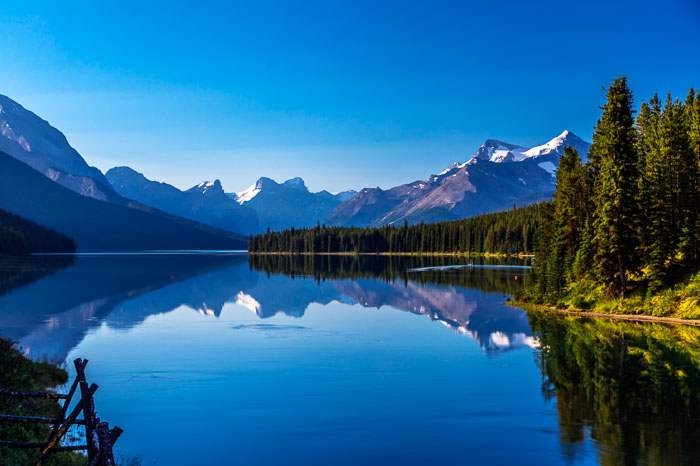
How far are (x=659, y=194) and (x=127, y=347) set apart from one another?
51.5 metres

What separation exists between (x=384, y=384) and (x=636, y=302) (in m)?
35.1

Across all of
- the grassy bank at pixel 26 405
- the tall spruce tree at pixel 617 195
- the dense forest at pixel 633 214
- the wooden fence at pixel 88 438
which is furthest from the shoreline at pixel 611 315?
the wooden fence at pixel 88 438

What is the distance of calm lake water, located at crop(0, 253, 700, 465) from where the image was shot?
1848 centimetres

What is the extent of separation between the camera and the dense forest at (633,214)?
51625 mm

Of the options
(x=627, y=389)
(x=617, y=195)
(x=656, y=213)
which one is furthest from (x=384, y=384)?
(x=656, y=213)

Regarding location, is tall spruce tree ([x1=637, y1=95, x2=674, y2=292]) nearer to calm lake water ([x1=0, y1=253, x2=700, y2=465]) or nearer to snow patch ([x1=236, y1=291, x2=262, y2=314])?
calm lake water ([x1=0, y1=253, x2=700, y2=465])

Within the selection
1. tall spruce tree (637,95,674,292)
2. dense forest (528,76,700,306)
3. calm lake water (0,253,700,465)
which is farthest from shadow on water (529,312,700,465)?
dense forest (528,76,700,306)

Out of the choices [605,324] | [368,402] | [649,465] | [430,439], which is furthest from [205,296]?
[649,465]

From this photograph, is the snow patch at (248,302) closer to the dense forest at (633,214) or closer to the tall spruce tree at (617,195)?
the dense forest at (633,214)

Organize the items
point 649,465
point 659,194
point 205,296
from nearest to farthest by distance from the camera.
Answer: point 649,465, point 659,194, point 205,296

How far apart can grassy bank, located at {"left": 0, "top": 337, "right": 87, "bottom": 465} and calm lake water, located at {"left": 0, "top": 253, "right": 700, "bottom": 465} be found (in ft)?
7.58

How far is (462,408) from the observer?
75.6 feet

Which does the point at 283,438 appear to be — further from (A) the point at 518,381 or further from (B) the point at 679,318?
(B) the point at 679,318

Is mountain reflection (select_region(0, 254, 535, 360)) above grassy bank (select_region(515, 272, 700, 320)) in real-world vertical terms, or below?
below
